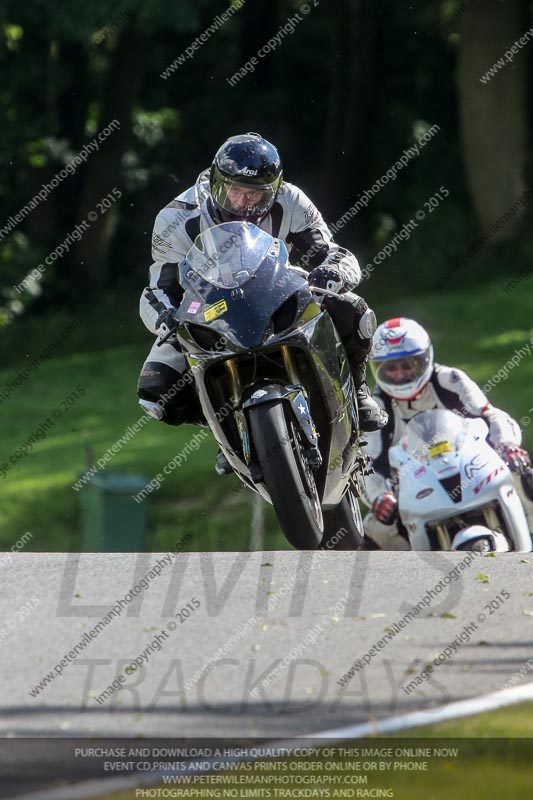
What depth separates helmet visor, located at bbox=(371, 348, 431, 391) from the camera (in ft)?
31.3

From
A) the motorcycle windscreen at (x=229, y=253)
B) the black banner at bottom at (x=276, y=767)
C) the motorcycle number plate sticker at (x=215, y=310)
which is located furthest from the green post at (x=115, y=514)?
the black banner at bottom at (x=276, y=767)

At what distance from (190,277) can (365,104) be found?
2611cm

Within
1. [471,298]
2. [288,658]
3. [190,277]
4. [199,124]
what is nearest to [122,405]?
[471,298]

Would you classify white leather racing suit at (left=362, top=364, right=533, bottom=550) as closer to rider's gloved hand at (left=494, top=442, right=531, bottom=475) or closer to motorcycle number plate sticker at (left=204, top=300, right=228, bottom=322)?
rider's gloved hand at (left=494, top=442, right=531, bottom=475)

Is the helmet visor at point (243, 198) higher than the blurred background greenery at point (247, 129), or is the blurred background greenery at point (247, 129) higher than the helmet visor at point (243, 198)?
the helmet visor at point (243, 198)

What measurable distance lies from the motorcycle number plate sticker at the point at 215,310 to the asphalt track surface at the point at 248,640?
1180 millimetres

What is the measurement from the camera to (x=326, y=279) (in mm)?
7117

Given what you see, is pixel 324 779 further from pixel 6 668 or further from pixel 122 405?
pixel 122 405

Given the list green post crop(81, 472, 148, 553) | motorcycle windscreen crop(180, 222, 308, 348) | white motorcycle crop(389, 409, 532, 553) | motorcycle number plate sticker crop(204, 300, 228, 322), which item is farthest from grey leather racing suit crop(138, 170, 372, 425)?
green post crop(81, 472, 148, 553)

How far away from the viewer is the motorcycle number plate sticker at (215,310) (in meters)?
6.68

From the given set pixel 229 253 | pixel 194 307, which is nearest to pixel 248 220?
pixel 229 253

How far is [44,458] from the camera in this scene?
2150 cm

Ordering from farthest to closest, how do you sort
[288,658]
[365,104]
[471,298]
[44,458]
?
[365,104] < [471,298] < [44,458] < [288,658]

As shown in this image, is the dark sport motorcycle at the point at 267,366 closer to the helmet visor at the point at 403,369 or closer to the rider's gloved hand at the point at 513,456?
the rider's gloved hand at the point at 513,456
